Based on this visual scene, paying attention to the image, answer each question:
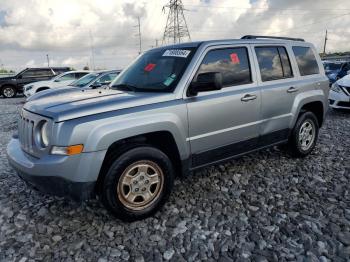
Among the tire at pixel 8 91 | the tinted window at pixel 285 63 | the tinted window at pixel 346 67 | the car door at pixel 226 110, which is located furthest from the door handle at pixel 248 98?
the tire at pixel 8 91

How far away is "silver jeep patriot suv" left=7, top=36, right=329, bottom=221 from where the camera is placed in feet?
9.64

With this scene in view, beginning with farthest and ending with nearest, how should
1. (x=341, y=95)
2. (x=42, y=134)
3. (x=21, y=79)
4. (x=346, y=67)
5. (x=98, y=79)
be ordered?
(x=21, y=79) < (x=346, y=67) < (x=98, y=79) < (x=341, y=95) < (x=42, y=134)

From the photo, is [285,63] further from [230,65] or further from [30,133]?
[30,133]

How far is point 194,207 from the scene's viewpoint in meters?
3.68

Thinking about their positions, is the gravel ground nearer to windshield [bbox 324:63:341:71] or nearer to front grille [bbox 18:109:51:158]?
front grille [bbox 18:109:51:158]

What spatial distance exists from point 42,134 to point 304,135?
3.97 meters

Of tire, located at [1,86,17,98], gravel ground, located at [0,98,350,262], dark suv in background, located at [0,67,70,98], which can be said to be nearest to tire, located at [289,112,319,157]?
gravel ground, located at [0,98,350,262]

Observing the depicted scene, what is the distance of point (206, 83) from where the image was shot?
11.4ft

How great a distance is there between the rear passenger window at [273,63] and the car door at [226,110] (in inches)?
9.2

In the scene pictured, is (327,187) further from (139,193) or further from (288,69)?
(139,193)

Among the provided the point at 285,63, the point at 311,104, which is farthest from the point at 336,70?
the point at 285,63

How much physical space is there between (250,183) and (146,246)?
187 centimetres

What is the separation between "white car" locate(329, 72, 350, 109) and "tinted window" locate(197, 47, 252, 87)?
19.3 ft

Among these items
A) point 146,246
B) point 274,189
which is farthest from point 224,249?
point 274,189
